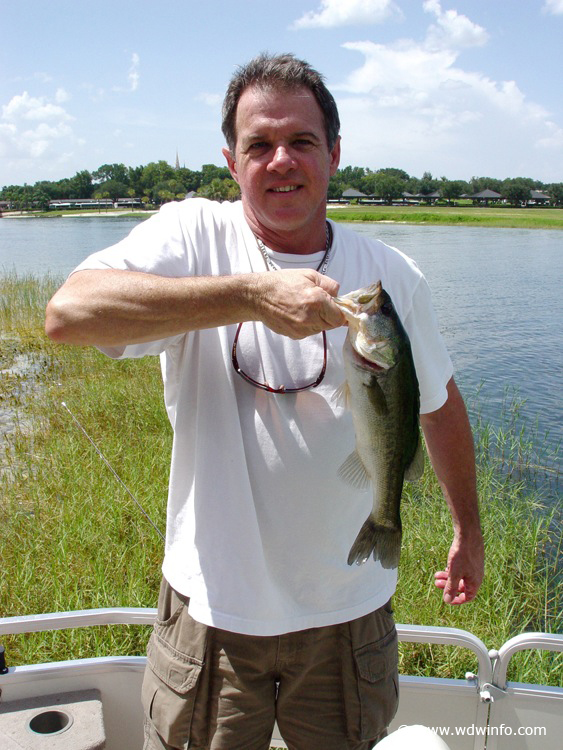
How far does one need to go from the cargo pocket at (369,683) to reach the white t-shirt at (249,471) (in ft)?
0.33

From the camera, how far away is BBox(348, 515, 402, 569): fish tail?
2031 millimetres

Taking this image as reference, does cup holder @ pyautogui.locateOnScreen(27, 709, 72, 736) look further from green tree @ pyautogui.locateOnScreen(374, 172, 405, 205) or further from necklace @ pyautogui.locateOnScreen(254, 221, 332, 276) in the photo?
green tree @ pyautogui.locateOnScreen(374, 172, 405, 205)

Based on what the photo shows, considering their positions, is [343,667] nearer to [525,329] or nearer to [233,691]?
[233,691]

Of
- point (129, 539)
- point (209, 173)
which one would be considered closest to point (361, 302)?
point (129, 539)

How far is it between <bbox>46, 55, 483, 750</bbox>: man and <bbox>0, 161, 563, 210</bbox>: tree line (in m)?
99.2

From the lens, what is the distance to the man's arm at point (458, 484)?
255 cm

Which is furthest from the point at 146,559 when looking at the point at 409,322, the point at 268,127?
the point at 268,127

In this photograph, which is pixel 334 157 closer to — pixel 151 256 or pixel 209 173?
pixel 151 256

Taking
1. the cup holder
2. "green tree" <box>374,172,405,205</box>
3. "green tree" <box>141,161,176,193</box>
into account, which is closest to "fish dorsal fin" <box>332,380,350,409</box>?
the cup holder

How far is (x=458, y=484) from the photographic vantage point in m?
2.59

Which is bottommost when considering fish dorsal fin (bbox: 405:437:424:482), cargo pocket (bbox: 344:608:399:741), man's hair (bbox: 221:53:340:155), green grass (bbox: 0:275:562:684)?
green grass (bbox: 0:275:562:684)

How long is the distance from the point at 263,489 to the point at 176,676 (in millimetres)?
684

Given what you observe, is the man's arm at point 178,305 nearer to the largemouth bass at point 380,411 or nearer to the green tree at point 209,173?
the largemouth bass at point 380,411

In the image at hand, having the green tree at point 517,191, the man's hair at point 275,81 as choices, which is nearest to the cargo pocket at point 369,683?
the man's hair at point 275,81
